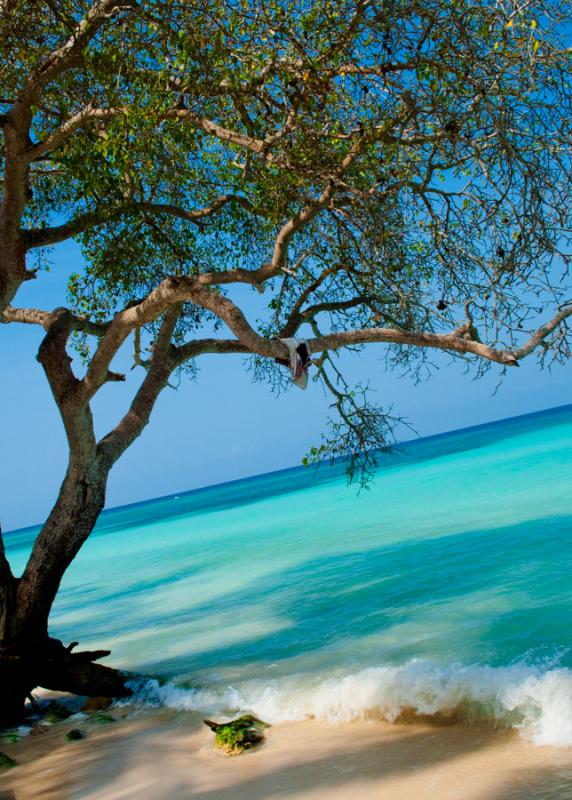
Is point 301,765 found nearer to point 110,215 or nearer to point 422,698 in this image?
point 422,698

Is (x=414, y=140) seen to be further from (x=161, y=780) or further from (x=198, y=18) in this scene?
(x=161, y=780)

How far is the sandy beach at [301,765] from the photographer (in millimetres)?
3832

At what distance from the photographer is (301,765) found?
4383 millimetres

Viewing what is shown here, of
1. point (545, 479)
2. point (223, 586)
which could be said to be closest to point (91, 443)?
point (223, 586)

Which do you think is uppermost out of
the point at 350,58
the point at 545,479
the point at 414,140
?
the point at 350,58

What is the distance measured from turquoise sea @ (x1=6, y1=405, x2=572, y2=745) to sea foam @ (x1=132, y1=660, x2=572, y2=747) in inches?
0.5

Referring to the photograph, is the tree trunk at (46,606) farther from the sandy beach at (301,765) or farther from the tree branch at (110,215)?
the tree branch at (110,215)

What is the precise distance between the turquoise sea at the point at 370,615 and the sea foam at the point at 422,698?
0.01 meters

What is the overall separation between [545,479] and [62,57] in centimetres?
1673

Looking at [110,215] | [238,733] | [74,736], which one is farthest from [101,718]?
[110,215]

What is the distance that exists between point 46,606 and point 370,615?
144 inches

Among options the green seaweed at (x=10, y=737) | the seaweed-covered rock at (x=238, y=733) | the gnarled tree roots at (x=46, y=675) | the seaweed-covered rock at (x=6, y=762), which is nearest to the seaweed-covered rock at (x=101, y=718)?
the gnarled tree roots at (x=46, y=675)

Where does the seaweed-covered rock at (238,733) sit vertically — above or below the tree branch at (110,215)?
below

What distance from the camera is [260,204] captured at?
7090mm
